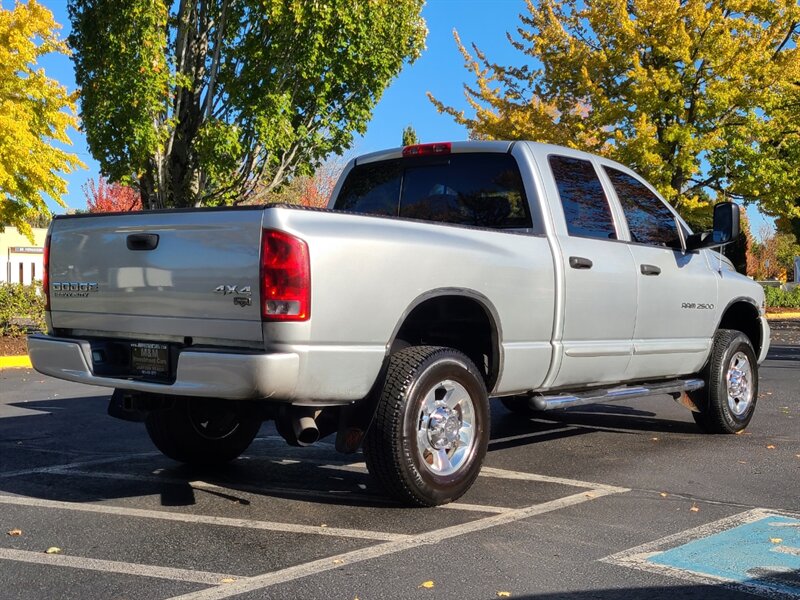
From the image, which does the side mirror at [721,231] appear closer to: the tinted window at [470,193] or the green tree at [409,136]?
the tinted window at [470,193]

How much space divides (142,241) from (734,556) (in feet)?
10.9

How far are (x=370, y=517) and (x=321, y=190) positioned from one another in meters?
37.9

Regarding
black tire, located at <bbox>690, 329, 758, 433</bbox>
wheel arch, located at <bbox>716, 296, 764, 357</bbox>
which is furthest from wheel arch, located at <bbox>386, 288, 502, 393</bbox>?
wheel arch, located at <bbox>716, 296, 764, 357</bbox>

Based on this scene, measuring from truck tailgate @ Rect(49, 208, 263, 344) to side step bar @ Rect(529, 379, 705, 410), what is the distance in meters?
2.16

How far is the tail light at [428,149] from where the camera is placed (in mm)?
6062

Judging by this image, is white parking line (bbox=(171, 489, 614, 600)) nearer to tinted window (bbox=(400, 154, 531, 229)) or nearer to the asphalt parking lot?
the asphalt parking lot

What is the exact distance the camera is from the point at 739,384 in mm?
7512

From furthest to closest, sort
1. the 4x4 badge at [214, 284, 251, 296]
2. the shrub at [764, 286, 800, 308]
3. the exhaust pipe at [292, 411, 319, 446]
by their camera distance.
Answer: the shrub at [764, 286, 800, 308] → the exhaust pipe at [292, 411, 319, 446] → the 4x4 badge at [214, 284, 251, 296]

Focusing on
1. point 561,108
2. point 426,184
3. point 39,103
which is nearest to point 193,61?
point 39,103

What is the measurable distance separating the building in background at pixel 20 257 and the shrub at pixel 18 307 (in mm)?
28149

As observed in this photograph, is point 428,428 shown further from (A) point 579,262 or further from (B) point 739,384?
(B) point 739,384

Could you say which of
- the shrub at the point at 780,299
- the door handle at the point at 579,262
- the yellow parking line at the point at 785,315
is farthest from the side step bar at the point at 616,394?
the shrub at the point at 780,299

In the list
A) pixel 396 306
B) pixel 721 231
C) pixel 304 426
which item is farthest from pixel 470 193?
pixel 304 426

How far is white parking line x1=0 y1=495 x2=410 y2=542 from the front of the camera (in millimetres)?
4324
